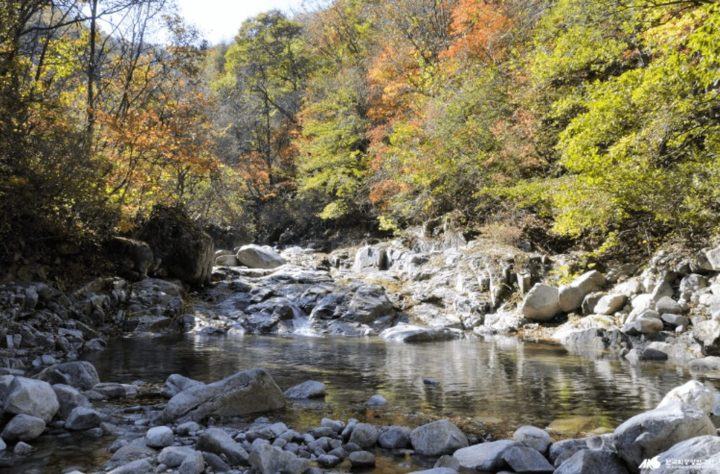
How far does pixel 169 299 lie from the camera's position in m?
15.9

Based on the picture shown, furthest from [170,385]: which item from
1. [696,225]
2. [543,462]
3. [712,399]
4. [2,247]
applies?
[696,225]

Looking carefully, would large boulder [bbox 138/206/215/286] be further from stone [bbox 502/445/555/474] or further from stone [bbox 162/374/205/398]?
stone [bbox 502/445/555/474]

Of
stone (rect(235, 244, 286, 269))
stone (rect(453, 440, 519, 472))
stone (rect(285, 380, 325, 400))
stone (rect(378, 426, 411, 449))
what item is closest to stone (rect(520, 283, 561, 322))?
stone (rect(285, 380, 325, 400))

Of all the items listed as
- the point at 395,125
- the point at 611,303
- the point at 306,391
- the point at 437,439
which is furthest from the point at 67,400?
the point at 395,125

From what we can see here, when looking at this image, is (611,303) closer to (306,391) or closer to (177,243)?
(306,391)

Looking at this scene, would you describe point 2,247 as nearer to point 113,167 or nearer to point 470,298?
point 113,167

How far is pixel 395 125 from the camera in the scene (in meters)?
23.8

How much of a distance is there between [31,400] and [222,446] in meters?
2.31

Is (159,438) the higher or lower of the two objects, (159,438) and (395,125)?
the lower

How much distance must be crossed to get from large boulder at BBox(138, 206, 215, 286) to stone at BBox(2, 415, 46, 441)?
12.9 meters

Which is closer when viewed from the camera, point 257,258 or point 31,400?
point 31,400

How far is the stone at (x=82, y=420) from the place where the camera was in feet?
17.6

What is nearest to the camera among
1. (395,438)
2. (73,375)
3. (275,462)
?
(275,462)

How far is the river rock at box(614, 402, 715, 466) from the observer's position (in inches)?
153
